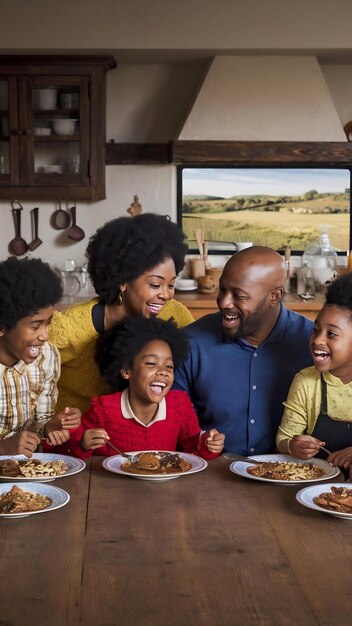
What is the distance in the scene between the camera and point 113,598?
1.41 metres

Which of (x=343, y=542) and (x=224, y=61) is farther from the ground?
(x=224, y=61)

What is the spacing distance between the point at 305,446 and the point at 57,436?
2.16 feet

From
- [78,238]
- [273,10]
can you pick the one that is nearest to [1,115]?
[78,238]

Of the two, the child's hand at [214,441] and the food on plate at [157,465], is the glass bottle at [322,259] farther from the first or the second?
the food on plate at [157,465]

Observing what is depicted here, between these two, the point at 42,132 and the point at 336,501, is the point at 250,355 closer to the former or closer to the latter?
the point at 336,501

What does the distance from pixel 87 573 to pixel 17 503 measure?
1.14ft

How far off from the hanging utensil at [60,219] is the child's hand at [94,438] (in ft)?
11.4

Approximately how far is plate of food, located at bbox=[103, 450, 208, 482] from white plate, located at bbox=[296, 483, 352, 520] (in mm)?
295

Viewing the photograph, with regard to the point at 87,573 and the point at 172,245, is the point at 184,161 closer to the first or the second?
the point at 172,245

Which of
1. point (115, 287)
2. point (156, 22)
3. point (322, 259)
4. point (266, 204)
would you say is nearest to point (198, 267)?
point (266, 204)

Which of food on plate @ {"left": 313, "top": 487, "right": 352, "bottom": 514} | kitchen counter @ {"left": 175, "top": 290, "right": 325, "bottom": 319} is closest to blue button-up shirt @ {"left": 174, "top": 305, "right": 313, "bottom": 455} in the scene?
food on plate @ {"left": 313, "top": 487, "right": 352, "bottom": 514}

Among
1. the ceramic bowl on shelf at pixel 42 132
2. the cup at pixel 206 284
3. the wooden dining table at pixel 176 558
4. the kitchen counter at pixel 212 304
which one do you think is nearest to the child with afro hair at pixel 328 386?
the wooden dining table at pixel 176 558

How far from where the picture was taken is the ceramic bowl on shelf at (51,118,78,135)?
5336 mm

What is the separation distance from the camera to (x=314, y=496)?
1905mm
